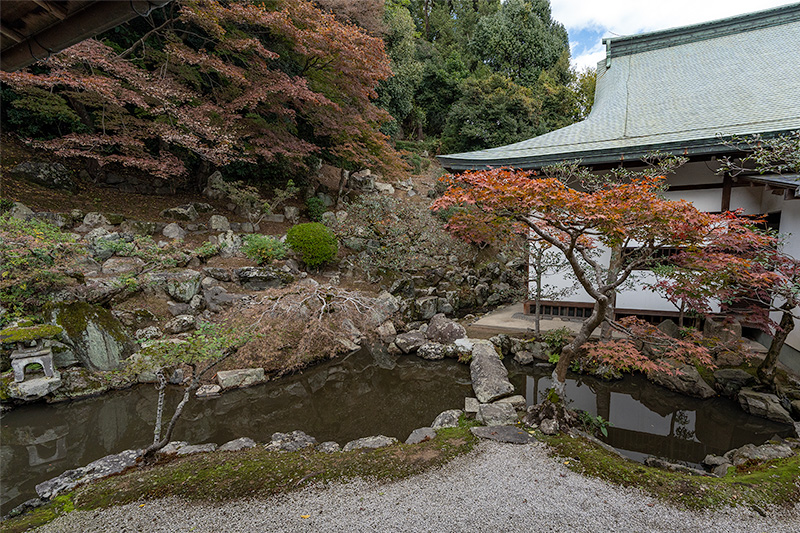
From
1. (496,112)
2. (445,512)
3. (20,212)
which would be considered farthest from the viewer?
(496,112)

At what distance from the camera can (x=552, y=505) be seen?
2.58 metres

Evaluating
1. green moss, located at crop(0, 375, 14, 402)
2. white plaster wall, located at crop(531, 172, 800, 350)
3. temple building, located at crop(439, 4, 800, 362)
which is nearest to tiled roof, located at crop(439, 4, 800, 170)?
temple building, located at crop(439, 4, 800, 362)

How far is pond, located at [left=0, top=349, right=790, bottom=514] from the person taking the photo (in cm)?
396

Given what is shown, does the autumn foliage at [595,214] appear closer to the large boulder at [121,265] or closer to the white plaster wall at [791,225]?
the white plaster wall at [791,225]

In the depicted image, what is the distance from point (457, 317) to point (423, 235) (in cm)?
327

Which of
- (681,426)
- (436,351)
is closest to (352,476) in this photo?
(436,351)

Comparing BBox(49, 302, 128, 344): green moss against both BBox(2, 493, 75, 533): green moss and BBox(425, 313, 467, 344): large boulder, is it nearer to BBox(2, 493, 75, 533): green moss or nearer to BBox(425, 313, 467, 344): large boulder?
BBox(2, 493, 75, 533): green moss

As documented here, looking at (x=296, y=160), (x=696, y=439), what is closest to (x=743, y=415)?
(x=696, y=439)

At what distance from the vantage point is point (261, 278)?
746 cm

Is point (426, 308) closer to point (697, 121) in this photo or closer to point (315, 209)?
point (315, 209)

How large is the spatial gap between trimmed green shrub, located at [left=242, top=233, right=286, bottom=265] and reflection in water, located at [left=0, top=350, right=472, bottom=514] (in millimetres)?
3146

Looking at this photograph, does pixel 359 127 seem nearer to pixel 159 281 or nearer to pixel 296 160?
pixel 296 160

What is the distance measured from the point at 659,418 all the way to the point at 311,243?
7.67 metres

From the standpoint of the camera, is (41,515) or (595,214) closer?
(41,515)
